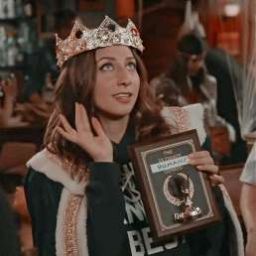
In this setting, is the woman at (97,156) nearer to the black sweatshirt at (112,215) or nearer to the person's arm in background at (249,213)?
the black sweatshirt at (112,215)

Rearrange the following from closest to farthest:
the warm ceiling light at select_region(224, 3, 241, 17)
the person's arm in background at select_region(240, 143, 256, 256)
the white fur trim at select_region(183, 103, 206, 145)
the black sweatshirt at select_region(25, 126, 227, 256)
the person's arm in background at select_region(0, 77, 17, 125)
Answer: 1. the black sweatshirt at select_region(25, 126, 227, 256)
2. the white fur trim at select_region(183, 103, 206, 145)
3. the person's arm in background at select_region(240, 143, 256, 256)
4. the person's arm in background at select_region(0, 77, 17, 125)
5. the warm ceiling light at select_region(224, 3, 241, 17)

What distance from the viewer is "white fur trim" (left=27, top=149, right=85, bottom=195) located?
1.65 metres

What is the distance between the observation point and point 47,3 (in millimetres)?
3051

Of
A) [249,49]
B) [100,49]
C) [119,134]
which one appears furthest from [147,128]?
[249,49]

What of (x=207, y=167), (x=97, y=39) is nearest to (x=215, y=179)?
(x=207, y=167)

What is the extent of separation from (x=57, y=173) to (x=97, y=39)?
0.29 meters

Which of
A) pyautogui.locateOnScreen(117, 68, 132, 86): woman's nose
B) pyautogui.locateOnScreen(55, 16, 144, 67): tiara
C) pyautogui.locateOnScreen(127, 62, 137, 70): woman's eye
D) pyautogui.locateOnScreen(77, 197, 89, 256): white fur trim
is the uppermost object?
pyautogui.locateOnScreen(55, 16, 144, 67): tiara

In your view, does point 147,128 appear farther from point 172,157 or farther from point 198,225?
point 198,225

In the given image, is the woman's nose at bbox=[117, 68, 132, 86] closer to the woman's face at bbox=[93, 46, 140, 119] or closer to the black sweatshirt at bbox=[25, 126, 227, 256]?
the woman's face at bbox=[93, 46, 140, 119]

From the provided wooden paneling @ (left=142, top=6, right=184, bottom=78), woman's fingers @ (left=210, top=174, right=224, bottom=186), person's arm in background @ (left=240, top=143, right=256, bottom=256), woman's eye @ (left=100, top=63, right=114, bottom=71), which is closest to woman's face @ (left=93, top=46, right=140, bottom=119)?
woman's eye @ (left=100, top=63, right=114, bottom=71)

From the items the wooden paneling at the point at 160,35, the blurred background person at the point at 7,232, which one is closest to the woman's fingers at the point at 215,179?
the blurred background person at the point at 7,232

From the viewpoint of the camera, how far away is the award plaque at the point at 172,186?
159cm

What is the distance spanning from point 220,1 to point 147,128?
150cm

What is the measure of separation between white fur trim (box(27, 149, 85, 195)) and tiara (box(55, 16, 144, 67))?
0.73 ft
